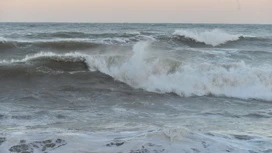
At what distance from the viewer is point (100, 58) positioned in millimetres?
13875

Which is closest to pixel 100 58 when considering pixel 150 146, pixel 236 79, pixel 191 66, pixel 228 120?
pixel 191 66

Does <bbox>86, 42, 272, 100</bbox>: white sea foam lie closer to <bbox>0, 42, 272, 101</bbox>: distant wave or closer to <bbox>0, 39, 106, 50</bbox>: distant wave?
<bbox>0, 42, 272, 101</bbox>: distant wave

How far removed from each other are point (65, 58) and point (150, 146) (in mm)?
9392

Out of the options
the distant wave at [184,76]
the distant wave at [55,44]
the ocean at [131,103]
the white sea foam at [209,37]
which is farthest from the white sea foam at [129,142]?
the white sea foam at [209,37]

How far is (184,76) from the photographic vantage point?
1242 cm

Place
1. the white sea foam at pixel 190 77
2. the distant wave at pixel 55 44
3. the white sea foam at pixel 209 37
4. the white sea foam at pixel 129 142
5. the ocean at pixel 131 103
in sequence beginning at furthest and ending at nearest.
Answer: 1. the white sea foam at pixel 209 37
2. the distant wave at pixel 55 44
3. the white sea foam at pixel 190 77
4. the ocean at pixel 131 103
5. the white sea foam at pixel 129 142

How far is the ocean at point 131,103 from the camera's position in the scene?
5449mm

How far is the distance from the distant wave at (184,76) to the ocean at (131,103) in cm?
3

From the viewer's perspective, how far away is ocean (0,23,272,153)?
545cm

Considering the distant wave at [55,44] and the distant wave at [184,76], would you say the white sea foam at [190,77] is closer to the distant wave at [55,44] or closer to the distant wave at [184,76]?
the distant wave at [184,76]

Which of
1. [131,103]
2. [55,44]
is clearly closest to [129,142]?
[131,103]

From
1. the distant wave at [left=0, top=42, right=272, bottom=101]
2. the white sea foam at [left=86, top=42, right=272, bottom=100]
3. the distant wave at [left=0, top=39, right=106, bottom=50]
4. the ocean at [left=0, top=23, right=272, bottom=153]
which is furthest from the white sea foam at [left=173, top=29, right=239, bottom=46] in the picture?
the white sea foam at [left=86, top=42, right=272, bottom=100]

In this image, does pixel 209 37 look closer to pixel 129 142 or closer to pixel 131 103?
pixel 131 103

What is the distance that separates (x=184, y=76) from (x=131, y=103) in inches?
138
